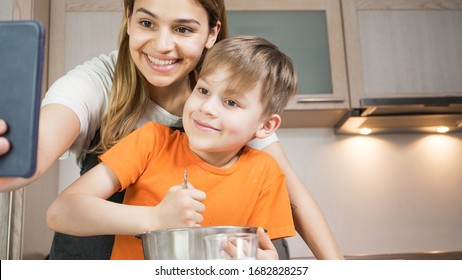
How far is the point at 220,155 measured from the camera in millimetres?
922

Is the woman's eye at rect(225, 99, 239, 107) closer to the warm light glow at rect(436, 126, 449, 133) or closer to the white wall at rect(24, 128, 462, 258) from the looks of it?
the white wall at rect(24, 128, 462, 258)

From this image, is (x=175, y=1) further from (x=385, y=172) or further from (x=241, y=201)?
(x=385, y=172)

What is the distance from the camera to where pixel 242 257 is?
497mm

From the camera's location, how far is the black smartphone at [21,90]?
39 cm

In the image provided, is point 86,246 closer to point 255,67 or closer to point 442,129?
point 255,67

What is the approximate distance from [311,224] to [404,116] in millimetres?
1162

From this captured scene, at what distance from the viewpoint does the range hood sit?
1841 millimetres

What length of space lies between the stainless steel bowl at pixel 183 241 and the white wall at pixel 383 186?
5.28ft

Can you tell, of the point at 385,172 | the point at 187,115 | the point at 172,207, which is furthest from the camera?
the point at 385,172

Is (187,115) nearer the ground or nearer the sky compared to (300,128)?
nearer the ground

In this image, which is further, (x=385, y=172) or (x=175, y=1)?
(x=385, y=172)

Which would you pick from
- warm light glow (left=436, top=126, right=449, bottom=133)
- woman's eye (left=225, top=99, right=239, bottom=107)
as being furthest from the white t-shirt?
warm light glow (left=436, top=126, right=449, bottom=133)

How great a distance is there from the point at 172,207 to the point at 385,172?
1.69 m
